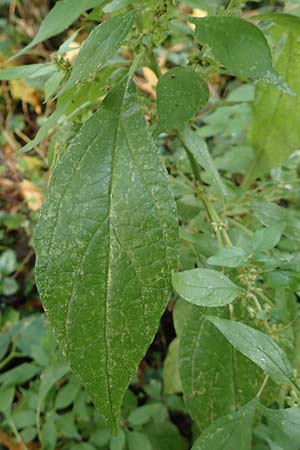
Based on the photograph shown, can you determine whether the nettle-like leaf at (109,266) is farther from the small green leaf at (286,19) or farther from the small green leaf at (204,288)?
the small green leaf at (286,19)

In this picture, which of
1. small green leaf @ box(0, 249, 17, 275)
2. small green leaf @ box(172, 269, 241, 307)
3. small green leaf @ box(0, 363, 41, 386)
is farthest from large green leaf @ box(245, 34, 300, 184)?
small green leaf @ box(0, 249, 17, 275)

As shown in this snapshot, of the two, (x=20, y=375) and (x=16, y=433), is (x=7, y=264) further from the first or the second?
(x=16, y=433)

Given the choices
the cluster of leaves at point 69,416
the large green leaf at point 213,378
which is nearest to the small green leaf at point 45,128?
the large green leaf at point 213,378

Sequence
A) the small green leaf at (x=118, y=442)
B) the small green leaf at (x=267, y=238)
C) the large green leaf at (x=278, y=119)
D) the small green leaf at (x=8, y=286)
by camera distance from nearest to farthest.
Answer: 1. the small green leaf at (x=267, y=238)
2. the large green leaf at (x=278, y=119)
3. the small green leaf at (x=118, y=442)
4. the small green leaf at (x=8, y=286)

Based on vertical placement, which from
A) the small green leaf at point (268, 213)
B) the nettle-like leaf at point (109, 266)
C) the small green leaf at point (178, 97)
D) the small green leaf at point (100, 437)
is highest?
the small green leaf at point (178, 97)

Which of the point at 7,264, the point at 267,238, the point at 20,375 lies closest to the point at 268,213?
the point at 267,238

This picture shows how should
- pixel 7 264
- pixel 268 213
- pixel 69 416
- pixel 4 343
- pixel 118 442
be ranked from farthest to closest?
pixel 7 264 < pixel 4 343 < pixel 69 416 < pixel 118 442 < pixel 268 213
